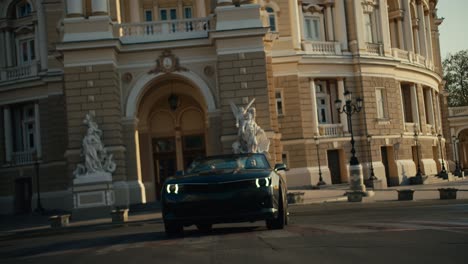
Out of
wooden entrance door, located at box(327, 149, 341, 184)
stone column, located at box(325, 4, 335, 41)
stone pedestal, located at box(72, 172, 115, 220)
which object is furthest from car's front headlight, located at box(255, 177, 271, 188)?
stone column, located at box(325, 4, 335, 41)

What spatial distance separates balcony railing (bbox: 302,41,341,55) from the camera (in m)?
40.9

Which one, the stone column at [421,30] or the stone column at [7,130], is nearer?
the stone column at [7,130]

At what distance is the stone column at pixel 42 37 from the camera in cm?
3953

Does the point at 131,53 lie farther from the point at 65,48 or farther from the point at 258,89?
the point at 258,89

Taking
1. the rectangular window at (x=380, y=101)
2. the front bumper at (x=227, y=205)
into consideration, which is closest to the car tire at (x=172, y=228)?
the front bumper at (x=227, y=205)

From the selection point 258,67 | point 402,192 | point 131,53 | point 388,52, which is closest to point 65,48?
point 131,53

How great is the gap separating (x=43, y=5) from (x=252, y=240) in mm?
32854

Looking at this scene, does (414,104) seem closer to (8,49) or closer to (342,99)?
(342,99)

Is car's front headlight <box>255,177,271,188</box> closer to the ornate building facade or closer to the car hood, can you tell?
the car hood

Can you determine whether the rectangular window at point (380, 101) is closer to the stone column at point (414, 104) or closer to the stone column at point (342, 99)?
the stone column at point (342, 99)

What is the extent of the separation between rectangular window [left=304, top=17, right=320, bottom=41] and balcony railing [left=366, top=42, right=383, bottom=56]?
336cm

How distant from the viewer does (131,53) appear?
3128 centimetres

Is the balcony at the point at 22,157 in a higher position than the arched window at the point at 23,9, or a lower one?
lower

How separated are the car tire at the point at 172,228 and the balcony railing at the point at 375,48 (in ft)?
108
